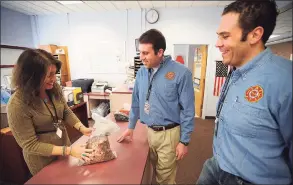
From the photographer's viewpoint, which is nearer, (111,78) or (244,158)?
(244,158)

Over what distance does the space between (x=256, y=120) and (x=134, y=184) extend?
2.22ft

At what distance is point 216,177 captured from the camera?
96cm

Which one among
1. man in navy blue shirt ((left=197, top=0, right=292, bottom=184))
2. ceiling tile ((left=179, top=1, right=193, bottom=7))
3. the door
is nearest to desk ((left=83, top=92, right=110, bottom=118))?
the door

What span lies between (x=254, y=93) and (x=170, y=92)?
0.64m

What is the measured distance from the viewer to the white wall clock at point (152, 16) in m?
3.98

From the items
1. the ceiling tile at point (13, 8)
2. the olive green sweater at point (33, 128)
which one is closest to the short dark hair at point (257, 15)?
the olive green sweater at point (33, 128)

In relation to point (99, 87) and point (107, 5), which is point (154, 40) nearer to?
point (99, 87)

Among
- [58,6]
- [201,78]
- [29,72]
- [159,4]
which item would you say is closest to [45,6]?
[58,6]

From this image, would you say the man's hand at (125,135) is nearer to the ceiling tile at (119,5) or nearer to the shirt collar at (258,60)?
the shirt collar at (258,60)

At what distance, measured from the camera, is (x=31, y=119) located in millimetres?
1019

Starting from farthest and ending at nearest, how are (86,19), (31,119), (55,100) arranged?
1. (86,19)
2. (55,100)
3. (31,119)

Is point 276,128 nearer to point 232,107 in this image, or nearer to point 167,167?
point 232,107

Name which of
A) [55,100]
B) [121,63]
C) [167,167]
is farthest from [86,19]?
[167,167]

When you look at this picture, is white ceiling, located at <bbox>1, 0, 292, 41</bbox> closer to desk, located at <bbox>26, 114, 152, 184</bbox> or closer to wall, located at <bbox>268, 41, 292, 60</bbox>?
wall, located at <bbox>268, 41, 292, 60</bbox>
